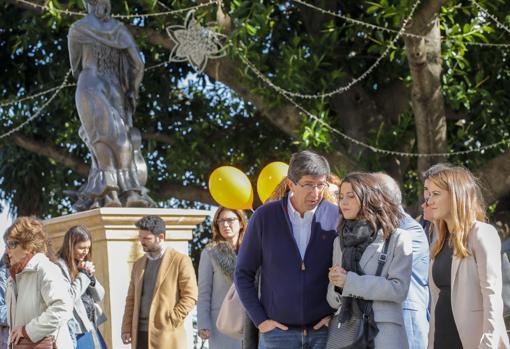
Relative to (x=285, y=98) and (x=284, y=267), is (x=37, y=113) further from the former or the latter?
(x=284, y=267)

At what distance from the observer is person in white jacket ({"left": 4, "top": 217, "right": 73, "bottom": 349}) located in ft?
19.2

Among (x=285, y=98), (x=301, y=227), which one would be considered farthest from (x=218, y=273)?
(x=285, y=98)

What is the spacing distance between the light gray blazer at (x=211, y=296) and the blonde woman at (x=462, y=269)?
9.14 ft

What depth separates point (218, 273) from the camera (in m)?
7.93

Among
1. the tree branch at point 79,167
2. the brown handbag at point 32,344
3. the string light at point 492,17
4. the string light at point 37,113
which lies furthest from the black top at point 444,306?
the string light at point 37,113

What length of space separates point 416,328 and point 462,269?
611mm

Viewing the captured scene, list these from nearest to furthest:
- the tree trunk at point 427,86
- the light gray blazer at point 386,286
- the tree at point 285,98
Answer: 1. the light gray blazer at point 386,286
2. the tree trunk at point 427,86
3. the tree at point 285,98

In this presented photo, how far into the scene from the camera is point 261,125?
1578 centimetres

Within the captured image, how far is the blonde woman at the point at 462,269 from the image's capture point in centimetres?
500

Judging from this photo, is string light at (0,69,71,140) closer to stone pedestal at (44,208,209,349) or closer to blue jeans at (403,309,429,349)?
stone pedestal at (44,208,209,349)

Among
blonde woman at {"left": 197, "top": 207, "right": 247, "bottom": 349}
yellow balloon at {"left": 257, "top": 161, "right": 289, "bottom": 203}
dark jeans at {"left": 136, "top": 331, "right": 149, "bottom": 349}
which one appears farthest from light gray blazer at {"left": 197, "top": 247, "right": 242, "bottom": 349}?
yellow balloon at {"left": 257, "top": 161, "right": 289, "bottom": 203}

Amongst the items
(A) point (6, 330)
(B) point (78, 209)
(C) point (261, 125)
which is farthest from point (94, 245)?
(C) point (261, 125)

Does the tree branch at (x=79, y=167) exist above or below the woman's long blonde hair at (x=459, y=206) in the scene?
above

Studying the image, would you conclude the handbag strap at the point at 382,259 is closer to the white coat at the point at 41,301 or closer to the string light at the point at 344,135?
the white coat at the point at 41,301
